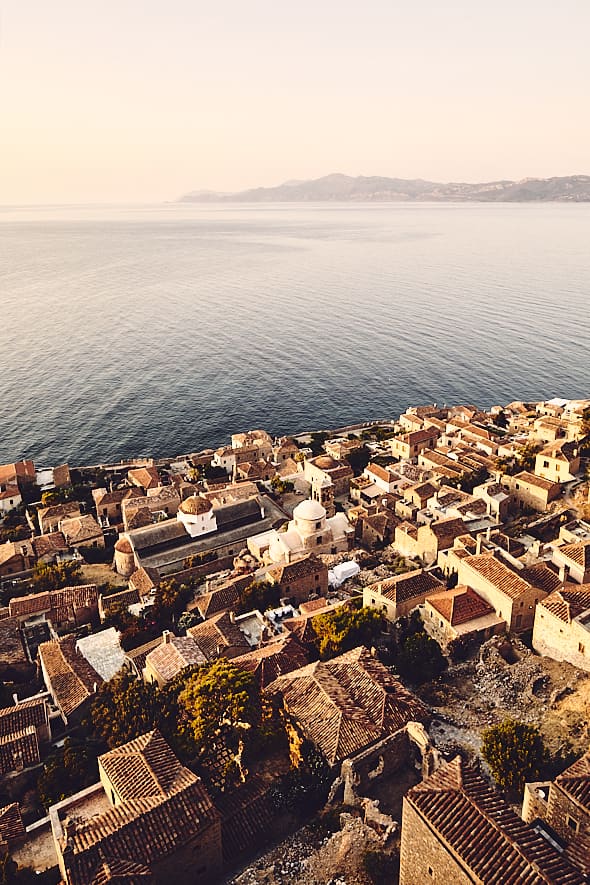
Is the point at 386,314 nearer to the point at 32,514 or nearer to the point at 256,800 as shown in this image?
the point at 32,514

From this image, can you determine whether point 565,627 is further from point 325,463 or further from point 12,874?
point 325,463

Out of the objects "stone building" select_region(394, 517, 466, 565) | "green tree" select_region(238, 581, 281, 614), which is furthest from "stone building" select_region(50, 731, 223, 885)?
"stone building" select_region(394, 517, 466, 565)

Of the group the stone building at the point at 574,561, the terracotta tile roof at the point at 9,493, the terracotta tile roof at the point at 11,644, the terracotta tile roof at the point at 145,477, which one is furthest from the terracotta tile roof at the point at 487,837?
the terracotta tile roof at the point at 9,493

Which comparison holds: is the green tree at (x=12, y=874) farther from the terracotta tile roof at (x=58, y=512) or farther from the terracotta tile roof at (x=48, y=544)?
the terracotta tile roof at (x=58, y=512)

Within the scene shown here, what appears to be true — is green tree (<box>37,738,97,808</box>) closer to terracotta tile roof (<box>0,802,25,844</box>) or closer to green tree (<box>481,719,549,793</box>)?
terracotta tile roof (<box>0,802,25,844</box>)

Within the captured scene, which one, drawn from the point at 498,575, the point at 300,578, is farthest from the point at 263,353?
the point at 498,575

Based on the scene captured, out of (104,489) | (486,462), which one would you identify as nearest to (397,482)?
(486,462)
